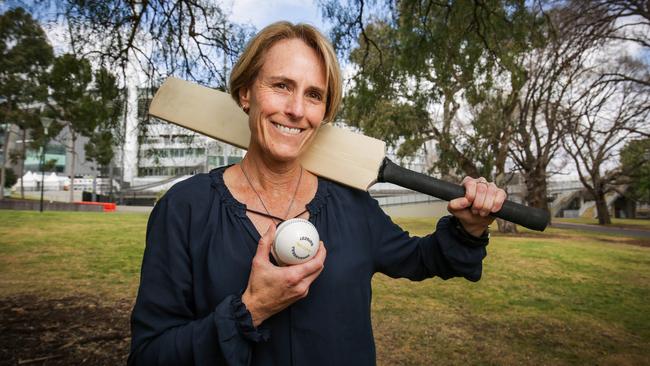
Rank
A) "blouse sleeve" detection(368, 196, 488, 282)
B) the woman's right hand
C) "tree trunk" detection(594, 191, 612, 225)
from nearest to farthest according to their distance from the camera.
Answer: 1. the woman's right hand
2. "blouse sleeve" detection(368, 196, 488, 282)
3. "tree trunk" detection(594, 191, 612, 225)

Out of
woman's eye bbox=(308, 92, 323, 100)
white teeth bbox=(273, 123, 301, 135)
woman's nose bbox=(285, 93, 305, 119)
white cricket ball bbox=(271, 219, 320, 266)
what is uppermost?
woman's eye bbox=(308, 92, 323, 100)

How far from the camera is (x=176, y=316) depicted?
1308 millimetres

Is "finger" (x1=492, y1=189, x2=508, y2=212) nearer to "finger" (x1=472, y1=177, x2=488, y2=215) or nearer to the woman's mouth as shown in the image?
"finger" (x1=472, y1=177, x2=488, y2=215)

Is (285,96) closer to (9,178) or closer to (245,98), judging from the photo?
(245,98)

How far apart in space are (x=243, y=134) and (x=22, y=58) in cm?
327

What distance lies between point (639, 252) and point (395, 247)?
571 inches

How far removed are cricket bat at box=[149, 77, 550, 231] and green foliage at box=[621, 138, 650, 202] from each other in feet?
90.4

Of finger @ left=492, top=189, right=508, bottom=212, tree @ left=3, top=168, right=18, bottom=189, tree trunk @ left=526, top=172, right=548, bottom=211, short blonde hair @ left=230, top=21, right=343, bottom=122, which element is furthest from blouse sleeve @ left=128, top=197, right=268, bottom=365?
tree @ left=3, top=168, right=18, bottom=189

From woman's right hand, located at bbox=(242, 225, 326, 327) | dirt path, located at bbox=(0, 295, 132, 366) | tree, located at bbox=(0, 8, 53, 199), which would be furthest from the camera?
dirt path, located at bbox=(0, 295, 132, 366)

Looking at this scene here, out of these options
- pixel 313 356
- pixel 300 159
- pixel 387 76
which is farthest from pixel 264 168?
pixel 387 76

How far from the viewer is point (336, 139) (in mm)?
1983

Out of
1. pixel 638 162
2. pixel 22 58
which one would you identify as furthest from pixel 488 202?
pixel 638 162

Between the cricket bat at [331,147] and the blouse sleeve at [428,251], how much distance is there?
0.15 meters

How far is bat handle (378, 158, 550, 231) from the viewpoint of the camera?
1658 millimetres
